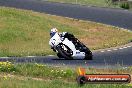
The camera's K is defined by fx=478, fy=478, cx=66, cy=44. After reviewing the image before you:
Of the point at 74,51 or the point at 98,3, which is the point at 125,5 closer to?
the point at 98,3

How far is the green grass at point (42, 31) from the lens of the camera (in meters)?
35.5

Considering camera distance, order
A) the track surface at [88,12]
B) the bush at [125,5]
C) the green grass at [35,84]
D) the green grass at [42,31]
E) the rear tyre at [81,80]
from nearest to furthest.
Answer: the green grass at [35,84], the rear tyre at [81,80], the track surface at [88,12], the green grass at [42,31], the bush at [125,5]

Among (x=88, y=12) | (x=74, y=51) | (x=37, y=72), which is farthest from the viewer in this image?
(x=88, y=12)

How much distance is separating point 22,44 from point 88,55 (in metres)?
11.4

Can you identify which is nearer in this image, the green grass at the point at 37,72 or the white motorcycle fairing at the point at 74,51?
the green grass at the point at 37,72

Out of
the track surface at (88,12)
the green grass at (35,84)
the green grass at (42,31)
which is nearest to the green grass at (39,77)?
the green grass at (35,84)

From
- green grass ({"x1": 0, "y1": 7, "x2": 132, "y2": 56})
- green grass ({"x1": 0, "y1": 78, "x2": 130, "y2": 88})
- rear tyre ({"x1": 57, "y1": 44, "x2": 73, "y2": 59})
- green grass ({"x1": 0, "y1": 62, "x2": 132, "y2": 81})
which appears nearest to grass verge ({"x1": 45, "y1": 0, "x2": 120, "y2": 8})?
green grass ({"x1": 0, "y1": 7, "x2": 132, "y2": 56})

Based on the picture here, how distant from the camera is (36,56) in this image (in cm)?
2619

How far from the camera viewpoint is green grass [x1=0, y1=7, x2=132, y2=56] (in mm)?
35537

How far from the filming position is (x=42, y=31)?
4072 centimetres

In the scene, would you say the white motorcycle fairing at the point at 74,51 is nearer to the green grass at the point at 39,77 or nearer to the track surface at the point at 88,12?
the track surface at the point at 88,12

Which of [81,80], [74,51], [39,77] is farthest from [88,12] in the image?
[81,80]

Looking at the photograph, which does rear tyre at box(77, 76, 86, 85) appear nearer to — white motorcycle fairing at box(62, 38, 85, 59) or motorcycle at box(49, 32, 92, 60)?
motorcycle at box(49, 32, 92, 60)

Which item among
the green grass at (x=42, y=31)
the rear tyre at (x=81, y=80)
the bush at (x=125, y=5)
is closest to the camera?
the rear tyre at (x=81, y=80)
